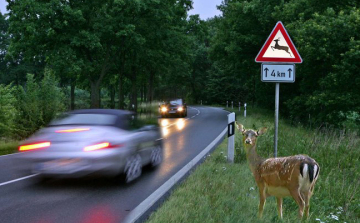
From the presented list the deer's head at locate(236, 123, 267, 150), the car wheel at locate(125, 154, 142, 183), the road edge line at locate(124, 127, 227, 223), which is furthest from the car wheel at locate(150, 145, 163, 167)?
the deer's head at locate(236, 123, 267, 150)

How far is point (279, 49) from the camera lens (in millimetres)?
6164

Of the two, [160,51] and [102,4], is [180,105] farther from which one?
[102,4]

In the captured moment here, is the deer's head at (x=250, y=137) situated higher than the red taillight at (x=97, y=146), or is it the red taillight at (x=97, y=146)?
the deer's head at (x=250, y=137)

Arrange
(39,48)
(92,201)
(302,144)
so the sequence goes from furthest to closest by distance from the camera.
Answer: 1. (39,48)
2. (302,144)
3. (92,201)

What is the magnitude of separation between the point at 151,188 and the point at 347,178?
12.1ft

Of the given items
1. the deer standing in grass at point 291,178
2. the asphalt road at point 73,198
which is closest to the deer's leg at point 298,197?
the deer standing in grass at point 291,178

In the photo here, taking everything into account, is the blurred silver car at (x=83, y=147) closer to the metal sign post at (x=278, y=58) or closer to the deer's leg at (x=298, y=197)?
the metal sign post at (x=278, y=58)

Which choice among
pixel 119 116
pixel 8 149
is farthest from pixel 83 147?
pixel 8 149

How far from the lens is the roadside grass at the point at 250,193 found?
468 cm

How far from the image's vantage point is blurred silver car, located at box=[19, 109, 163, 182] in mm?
6734

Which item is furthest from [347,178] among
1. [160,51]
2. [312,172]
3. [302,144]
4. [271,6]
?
[160,51]

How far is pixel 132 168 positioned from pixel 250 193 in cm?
287

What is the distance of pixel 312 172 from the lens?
12.7 ft

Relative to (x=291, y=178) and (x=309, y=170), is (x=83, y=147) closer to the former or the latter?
(x=291, y=178)
